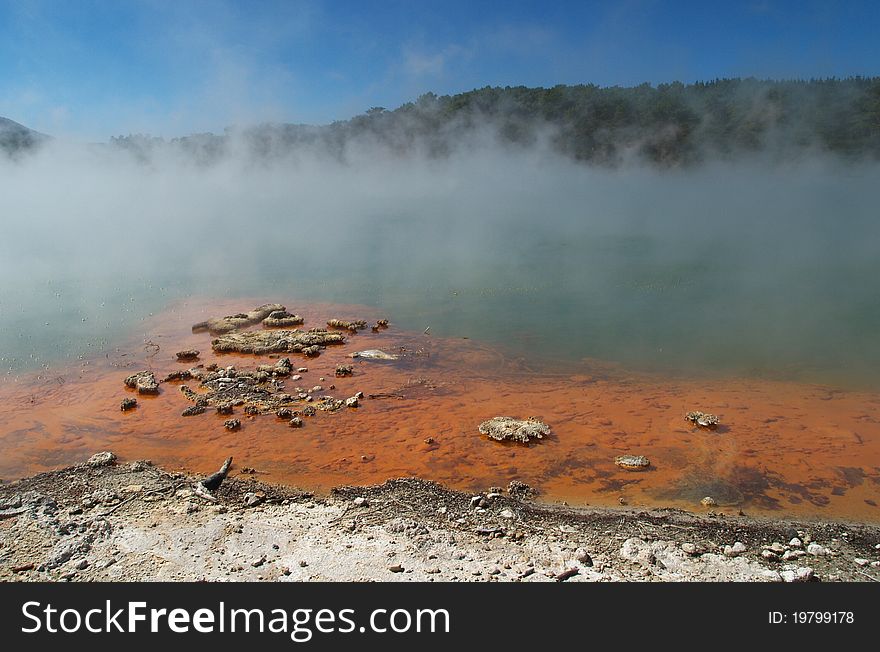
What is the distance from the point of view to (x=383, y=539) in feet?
14.2

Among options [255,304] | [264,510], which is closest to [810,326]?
[264,510]

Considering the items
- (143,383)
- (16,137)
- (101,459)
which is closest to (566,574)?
(101,459)

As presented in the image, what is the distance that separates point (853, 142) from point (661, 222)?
32082 mm

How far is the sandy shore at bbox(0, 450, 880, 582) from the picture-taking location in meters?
3.89

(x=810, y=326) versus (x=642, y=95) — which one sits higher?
(x=642, y=95)

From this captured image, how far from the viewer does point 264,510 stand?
190 inches

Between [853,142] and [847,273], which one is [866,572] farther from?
[853,142]

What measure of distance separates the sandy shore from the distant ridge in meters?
84.1

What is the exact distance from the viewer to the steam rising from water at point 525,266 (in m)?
10.4

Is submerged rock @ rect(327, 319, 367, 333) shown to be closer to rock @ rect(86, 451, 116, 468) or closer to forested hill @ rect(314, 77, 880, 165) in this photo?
rock @ rect(86, 451, 116, 468)

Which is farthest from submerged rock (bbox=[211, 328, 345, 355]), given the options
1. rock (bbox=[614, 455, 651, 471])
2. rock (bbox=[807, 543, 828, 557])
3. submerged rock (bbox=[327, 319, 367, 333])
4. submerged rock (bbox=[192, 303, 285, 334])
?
rock (bbox=[807, 543, 828, 557])

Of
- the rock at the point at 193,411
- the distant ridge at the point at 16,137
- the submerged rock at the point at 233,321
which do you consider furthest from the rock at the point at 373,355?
the distant ridge at the point at 16,137

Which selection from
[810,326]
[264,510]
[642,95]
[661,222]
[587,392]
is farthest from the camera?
[642,95]

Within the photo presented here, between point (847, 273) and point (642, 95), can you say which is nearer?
point (847, 273)
